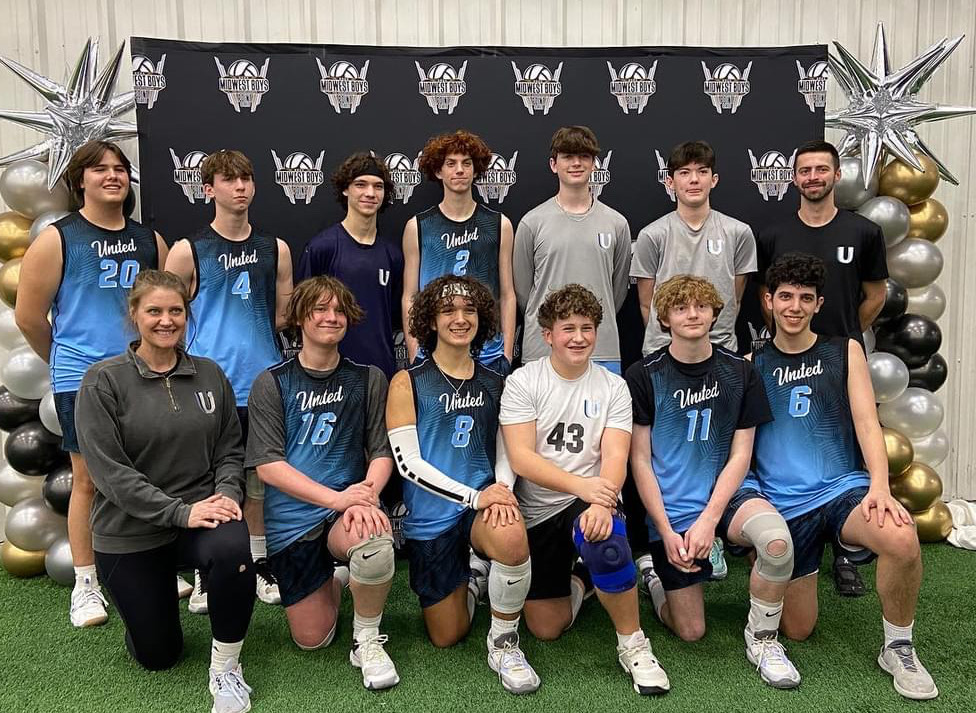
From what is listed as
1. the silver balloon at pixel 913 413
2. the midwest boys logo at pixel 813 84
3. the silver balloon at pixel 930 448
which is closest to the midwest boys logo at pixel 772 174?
the midwest boys logo at pixel 813 84

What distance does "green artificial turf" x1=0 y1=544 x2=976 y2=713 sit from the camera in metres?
2.62

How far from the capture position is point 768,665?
2.75m

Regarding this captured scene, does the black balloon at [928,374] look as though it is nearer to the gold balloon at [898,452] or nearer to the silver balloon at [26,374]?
the gold balloon at [898,452]

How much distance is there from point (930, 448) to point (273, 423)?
3.49 metres

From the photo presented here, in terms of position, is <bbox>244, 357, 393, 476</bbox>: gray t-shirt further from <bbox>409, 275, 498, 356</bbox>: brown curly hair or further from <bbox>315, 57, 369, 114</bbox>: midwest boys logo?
<bbox>315, 57, 369, 114</bbox>: midwest boys logo

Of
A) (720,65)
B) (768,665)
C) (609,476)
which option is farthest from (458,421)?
(720,65)

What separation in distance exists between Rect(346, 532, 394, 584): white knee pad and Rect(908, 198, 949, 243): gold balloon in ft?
10.7

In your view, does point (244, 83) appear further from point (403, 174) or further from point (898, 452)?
point (898, 452)

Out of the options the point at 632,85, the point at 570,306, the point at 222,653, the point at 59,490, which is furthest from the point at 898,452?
the point at 59,490

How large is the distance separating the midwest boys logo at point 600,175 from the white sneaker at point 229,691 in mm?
2924

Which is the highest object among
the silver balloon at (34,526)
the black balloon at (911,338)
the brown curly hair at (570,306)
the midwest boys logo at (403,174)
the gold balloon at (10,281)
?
the midwest boys logo at (403,174)

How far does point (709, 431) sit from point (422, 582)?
1277 millimetres

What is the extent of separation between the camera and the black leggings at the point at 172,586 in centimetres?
258

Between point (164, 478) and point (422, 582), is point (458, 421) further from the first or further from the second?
point (164, 478)
